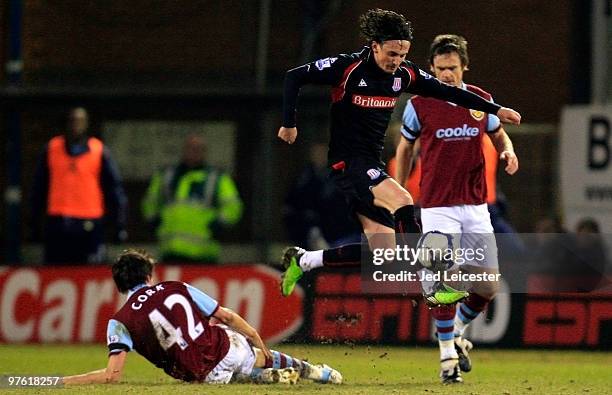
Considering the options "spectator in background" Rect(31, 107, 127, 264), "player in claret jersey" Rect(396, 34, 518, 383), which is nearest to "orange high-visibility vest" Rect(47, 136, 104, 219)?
"spectator in background" Rect(31, 107, 127, 264)

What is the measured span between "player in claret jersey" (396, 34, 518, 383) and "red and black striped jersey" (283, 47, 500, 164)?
1.08ft

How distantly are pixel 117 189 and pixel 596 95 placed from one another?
5.13 metres

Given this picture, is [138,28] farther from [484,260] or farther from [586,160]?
[484,260]

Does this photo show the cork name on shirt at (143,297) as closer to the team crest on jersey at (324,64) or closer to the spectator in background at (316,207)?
the team crest on jersey at (324,64)

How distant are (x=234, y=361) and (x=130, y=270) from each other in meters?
0.92

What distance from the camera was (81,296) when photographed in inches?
585

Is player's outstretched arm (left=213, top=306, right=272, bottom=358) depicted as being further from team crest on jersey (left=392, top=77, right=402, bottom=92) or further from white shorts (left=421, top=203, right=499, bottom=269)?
team crest on jersey (left=392, top=77, right=402, bottom=92)

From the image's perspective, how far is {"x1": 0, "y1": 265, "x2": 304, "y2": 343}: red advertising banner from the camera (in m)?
14.8

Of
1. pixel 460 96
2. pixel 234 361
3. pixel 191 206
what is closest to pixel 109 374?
pixel 234 361

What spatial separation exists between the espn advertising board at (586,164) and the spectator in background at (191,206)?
132 inches

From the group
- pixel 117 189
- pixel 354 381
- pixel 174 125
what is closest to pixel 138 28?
pixel 174 125

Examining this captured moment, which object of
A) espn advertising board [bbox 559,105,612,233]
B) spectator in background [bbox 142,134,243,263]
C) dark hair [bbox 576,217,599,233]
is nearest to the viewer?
spectator in background [bbox 142,134,243,263]

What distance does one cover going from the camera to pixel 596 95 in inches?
658

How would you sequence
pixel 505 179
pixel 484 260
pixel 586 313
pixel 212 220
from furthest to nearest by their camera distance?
pixel 505 179 < pixel 212 220 < pixel 586 313 < pixel 484 260
